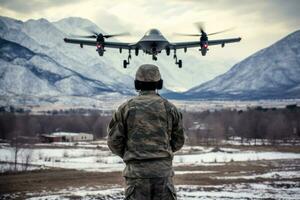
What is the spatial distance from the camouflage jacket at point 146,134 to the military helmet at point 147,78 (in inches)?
4.0

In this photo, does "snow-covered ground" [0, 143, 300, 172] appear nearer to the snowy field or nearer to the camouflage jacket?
the snowy field

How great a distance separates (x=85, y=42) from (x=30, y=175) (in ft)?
66.6

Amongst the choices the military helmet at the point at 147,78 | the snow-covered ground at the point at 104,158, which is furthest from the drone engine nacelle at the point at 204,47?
the military helmet at the point at 147,78

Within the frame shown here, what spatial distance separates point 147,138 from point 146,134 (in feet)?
0.19

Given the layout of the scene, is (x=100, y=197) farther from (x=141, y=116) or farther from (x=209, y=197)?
(x=141, y=116)

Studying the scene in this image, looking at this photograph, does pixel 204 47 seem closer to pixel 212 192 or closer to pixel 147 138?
pixel 212 192

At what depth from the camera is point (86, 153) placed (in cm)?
9612

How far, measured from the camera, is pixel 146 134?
6.91 meters

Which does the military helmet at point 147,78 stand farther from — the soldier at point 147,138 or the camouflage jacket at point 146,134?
the camouflage jacket at point 146,134

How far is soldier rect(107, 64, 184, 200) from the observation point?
6816 millimetres

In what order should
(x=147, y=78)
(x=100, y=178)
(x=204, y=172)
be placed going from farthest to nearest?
1. (x=204, y=172)
2. (x=100, y=178)
3. (x=147, y=78)

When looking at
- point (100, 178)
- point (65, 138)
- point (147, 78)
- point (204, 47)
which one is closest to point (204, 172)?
point (100, 178)

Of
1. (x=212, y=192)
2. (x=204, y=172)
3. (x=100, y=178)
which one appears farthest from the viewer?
(x=204, y=172)

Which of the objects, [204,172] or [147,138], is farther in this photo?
[204,172]
